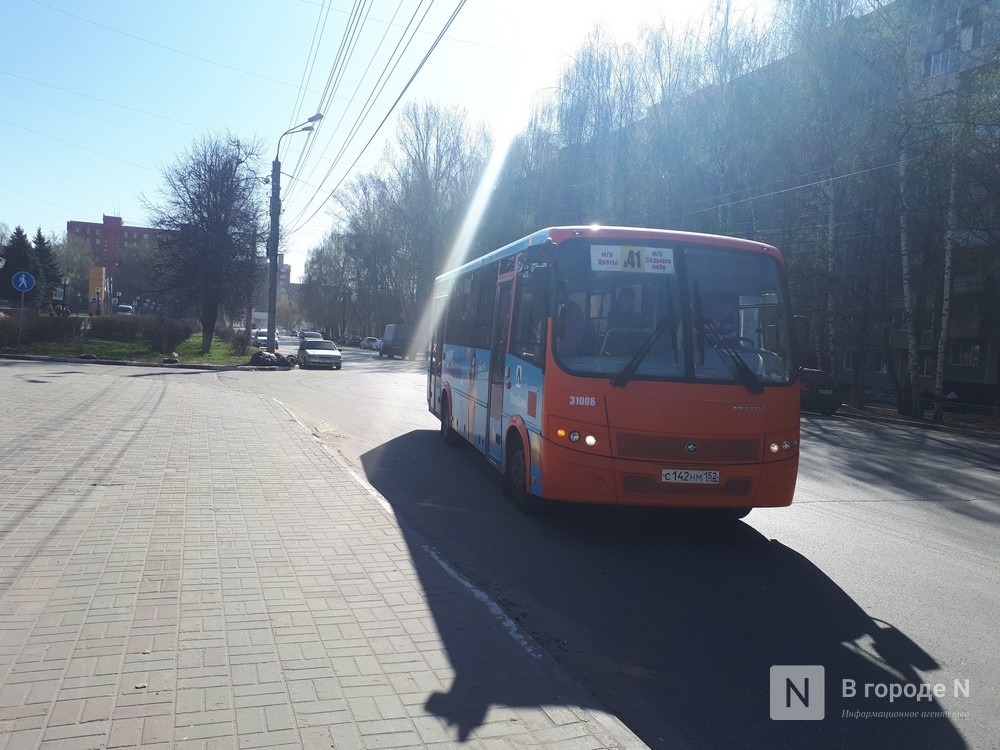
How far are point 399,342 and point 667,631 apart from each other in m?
53.9

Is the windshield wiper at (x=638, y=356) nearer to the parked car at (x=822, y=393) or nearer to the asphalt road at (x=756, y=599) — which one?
the asphalt road at (x=756, y=599)

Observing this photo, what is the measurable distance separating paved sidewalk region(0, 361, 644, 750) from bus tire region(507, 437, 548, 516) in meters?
1.43

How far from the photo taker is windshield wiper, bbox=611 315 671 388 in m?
6.97

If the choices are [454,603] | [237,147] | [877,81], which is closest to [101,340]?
[237,147]

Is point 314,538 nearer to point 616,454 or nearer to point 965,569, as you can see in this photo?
point 616,454

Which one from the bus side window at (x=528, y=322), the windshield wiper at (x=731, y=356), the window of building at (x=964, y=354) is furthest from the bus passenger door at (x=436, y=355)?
the window of building at (x=964, y=354)

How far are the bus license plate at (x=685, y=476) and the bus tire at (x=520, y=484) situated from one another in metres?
1.53

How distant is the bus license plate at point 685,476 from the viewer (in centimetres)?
696

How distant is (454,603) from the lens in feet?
17.2

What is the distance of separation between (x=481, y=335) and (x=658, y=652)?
651cm

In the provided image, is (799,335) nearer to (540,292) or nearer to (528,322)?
(540,292)

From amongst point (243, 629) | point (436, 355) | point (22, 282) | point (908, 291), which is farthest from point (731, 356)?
point (22, 282)

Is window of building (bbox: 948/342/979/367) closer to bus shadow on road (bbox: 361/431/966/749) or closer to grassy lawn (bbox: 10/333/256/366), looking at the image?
grassy lawn (bbox: 10/333/256/366)

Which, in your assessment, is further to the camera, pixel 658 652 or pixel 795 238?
pixel 795 238
